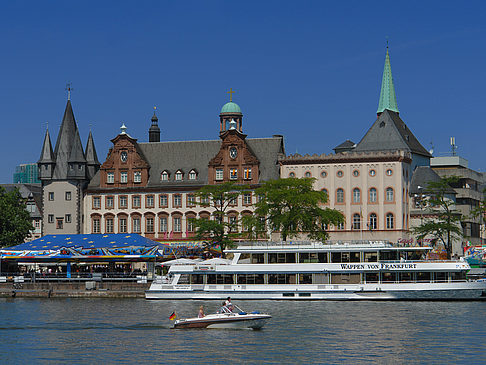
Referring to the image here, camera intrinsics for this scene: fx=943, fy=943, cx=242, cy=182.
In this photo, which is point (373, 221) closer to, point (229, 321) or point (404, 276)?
point (404, 276)

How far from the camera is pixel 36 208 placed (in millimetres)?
178875

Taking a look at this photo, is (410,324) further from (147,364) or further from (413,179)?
(413,179)

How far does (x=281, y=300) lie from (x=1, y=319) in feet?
96.3

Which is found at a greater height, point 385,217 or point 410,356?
point 385,217

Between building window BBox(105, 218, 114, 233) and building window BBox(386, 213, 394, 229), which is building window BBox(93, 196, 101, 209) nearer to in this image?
building window BBox(105, 218, 114, 233)

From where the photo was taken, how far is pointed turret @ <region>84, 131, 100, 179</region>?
6176 inches

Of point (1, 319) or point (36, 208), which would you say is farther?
point (36, 208)

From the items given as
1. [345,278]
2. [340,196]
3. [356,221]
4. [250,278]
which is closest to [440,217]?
[356,221]

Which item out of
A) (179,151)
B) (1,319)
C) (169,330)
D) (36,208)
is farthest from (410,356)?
(36,208)

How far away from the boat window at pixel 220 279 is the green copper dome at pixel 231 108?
225 ft

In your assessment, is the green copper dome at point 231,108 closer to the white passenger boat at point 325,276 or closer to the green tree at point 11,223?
the green tree at point 11,223

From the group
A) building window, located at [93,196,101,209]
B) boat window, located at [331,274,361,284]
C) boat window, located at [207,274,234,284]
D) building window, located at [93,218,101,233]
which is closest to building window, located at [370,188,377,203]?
building window, located at [93,196,101,209]

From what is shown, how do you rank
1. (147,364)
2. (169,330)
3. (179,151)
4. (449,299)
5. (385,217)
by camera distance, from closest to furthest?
(147,364) < (169,330) < (449,299) < (385,217) < (179,151)

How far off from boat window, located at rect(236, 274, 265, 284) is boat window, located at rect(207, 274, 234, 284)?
854mm
